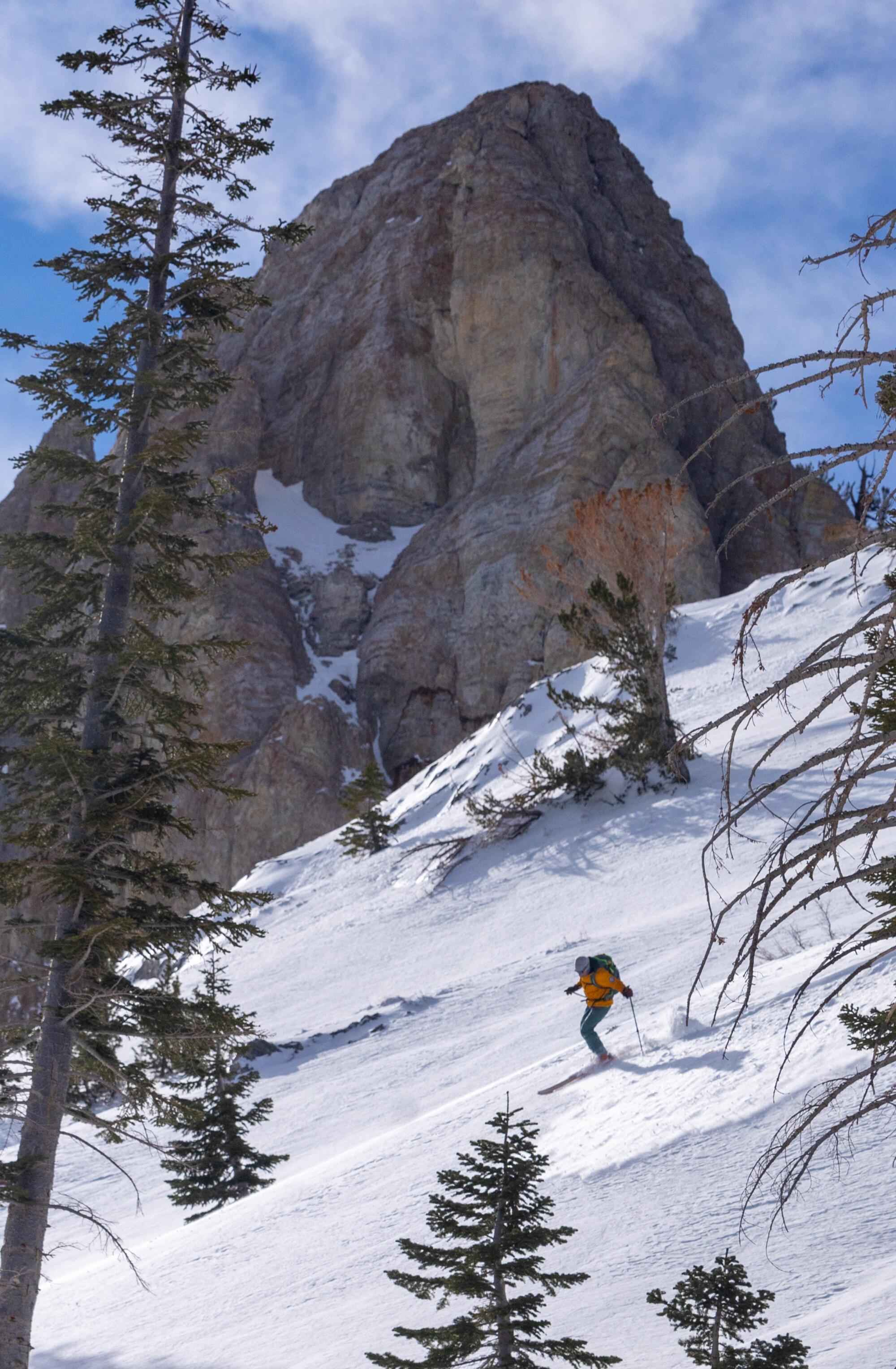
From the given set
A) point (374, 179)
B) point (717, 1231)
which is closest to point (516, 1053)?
point (717, 1231)

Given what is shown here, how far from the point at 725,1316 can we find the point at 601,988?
5.50 meters

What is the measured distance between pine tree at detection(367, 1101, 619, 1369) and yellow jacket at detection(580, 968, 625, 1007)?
187 inches

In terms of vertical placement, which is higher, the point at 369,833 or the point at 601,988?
the point at 369,833

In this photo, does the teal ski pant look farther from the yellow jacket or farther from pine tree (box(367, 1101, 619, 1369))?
pine tree (box(367, 1101, 619, 1369))

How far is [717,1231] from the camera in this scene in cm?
578

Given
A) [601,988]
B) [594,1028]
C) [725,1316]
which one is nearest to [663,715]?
[601,988]

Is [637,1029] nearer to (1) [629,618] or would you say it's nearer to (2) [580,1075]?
(2) [580,1075]

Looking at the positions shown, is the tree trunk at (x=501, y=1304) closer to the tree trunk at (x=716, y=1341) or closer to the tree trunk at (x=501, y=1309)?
the tree trunk at (x=501, y=1309)

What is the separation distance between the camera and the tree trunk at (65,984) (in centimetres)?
630

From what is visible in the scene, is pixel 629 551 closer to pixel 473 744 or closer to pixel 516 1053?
pixel 473 744

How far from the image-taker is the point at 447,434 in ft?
179

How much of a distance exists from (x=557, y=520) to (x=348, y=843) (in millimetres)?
23128

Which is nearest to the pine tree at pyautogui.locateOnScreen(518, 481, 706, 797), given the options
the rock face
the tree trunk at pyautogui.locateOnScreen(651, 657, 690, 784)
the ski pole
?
the tree trunk at pyautogui.locateOnScreen(651, 657, 690, 784)

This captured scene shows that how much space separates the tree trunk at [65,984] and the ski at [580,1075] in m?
3.42
